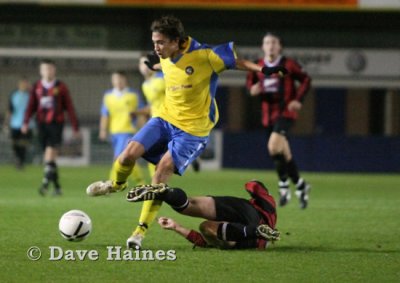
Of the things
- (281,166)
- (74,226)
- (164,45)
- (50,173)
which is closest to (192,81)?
(164,45)

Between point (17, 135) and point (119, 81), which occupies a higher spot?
point (119, 81)

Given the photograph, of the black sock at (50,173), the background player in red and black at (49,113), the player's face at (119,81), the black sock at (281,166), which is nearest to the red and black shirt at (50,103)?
the background player in red and black at (49,113)

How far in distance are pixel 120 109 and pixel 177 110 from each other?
8942 millimetres

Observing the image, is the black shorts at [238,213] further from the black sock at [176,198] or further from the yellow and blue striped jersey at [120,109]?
the yellow and blue striped jersey at [120,109]

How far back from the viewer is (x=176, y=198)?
8.05 metres

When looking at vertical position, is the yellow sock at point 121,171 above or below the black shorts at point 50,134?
above

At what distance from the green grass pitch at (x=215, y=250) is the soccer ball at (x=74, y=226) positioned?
0.18 m

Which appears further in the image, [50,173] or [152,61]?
[50,173]

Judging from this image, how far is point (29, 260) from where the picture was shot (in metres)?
7.77

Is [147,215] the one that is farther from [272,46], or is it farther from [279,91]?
[279,91]

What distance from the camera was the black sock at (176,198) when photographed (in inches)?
312

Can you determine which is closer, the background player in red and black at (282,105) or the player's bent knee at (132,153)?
the player's bent knee at (132,153)

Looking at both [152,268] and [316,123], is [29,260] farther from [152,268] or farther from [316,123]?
[316,123]

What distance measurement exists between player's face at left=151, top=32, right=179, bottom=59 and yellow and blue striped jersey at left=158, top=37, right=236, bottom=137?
0.11 m
